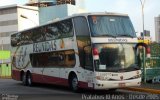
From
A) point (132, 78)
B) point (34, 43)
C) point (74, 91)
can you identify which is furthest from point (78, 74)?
point (34, 43)

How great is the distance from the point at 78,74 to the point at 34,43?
22.4 feet

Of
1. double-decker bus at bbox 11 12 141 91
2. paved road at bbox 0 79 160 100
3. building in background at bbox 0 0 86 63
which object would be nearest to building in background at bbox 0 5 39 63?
building in background at bbox 0 0 86 63

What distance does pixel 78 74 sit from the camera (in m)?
19.8

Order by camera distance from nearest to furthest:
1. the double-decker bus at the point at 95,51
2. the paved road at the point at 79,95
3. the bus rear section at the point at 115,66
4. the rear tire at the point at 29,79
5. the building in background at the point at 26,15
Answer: the paved road at the point at 79,95 < the bus rear section at the point at 115,66 < the double-decker bus at the point at 95,51 < the rear tire at the point at 29,79 < the building in background at the point at 26,15

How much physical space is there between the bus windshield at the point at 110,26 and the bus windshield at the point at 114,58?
55cm

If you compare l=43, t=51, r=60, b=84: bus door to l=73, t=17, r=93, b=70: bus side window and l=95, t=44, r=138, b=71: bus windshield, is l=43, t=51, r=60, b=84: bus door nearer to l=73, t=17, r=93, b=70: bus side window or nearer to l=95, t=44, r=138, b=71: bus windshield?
l=73, t=17, r=93, b=70: bus side window

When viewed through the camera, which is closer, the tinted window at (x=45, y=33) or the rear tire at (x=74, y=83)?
the rear tire at (x=74, y=83)

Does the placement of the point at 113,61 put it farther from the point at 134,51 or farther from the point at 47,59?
the point at 47,59

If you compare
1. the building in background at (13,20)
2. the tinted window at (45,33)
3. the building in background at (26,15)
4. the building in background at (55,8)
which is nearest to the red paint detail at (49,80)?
the tinted window at (45,33)

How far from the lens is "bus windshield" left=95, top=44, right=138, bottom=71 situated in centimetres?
A: 1817

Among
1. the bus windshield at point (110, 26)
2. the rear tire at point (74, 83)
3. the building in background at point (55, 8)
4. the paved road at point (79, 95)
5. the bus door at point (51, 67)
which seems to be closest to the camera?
the paved road at point (79, 95)

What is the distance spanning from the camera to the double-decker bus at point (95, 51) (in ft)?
59.5

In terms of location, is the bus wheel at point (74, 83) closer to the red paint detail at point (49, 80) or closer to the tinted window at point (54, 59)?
the red paint detail at point (49, 80)

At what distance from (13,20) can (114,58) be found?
91.6m
